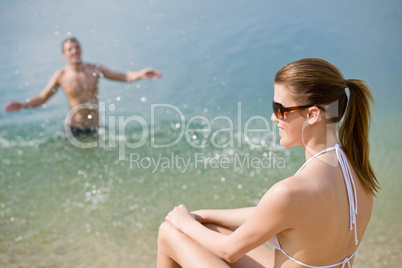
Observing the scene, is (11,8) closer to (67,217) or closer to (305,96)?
(67,217)

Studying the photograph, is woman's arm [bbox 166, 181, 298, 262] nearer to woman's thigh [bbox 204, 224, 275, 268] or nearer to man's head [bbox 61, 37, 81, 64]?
woman's thigh [bbox 204, 224, 275, 268]

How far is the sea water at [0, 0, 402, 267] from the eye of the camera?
161 inches

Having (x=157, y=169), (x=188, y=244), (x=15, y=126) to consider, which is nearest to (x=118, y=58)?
(x=15, y=126)

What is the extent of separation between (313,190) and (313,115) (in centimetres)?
33

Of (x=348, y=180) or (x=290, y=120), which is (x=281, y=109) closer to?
(x=290, y=120)

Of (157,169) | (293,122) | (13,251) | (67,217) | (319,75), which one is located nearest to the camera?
(319,75)

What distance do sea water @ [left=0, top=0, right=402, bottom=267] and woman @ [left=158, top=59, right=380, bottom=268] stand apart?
1649 mm

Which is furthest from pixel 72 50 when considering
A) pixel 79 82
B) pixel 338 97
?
pixel 338 97

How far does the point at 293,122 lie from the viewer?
1870mm

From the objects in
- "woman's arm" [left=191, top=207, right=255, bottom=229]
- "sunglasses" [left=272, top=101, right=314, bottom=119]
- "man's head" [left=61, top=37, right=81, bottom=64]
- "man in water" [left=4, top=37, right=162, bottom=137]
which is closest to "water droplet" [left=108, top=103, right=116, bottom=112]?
"man in water" [left=4, top=37, right=162, bottom=137]

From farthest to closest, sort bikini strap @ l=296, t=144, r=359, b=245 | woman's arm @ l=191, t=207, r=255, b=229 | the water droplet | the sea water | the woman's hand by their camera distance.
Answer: the water droplet, the sea water, woman's arm @ l=191, t=207, r=255, b=229, the woman's hand, bikini strap @ l=296, t=144, r=359, b=245

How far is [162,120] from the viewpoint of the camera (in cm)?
692

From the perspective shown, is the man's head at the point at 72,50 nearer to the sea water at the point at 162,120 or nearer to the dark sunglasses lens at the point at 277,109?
the sea water at the point at 162,120

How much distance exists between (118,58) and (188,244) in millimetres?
7212
